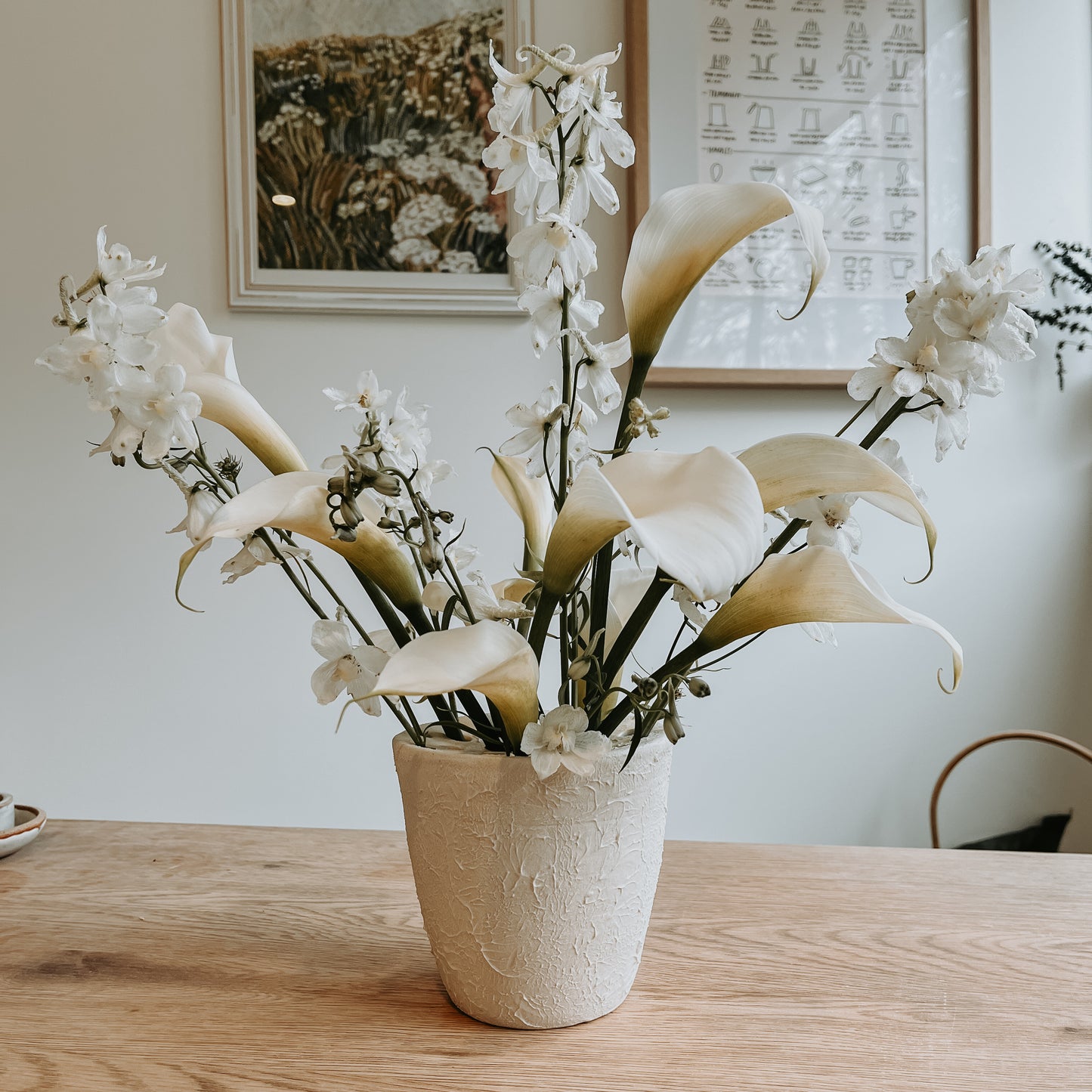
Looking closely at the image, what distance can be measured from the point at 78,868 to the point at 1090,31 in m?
2.04

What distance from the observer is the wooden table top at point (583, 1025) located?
0.49 meters

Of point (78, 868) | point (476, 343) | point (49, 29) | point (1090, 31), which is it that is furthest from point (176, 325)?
point (1090, 31)

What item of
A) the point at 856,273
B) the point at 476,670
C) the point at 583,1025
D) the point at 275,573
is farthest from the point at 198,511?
the point at 856,273

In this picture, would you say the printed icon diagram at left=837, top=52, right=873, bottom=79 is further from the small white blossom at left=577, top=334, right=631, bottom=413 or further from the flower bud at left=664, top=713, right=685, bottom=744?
the flower bud at left=664, top=713, right=685, bottom=744

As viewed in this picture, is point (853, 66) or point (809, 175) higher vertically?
point (853, 66)

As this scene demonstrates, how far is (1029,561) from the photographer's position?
1.66 metres

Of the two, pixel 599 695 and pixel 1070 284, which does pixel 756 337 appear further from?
pixel 599 695

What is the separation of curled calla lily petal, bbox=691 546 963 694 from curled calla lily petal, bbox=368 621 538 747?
96 millimetres

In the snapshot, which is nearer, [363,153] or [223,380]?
[223,380]

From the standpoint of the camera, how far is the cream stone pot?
1.60 ft

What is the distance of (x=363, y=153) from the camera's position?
1.54 m

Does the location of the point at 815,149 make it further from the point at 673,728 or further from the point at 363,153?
the point at 673,728

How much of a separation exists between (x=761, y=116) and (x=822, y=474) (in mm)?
1341

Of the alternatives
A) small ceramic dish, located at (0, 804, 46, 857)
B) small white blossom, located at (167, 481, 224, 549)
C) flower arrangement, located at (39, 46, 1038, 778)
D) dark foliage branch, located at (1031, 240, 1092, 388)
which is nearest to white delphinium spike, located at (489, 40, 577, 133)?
flower arrangement, located at (39, 46, 1038, 778)
